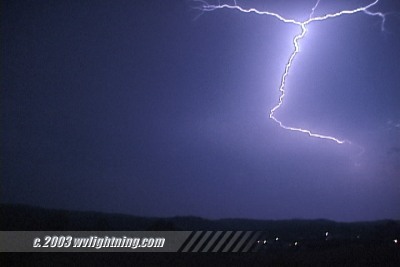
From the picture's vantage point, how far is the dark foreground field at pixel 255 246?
6.04m

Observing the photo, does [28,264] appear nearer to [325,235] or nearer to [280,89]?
[280,89]

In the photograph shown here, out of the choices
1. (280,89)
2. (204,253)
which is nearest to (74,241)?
(204,253)

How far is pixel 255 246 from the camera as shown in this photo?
718 cm

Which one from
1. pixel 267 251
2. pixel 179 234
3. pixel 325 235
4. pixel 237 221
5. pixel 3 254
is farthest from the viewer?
pixel 325 235

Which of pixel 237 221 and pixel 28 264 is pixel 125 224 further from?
pixel 28 264

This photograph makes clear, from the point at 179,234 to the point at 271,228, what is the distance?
2.92 meters

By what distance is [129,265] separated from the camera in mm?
5973

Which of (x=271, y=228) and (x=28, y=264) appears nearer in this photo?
(x=28, y=264)

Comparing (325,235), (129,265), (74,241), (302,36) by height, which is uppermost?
(302,36)

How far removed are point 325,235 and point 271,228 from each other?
4.38 ft

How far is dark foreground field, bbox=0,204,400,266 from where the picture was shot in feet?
19.8

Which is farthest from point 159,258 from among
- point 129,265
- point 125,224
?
point 125,224

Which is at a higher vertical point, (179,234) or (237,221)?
(237,221)

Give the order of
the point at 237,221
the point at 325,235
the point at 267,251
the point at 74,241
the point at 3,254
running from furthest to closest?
the point at 325,235, the point at 237,221, the point at 267,251, the point at 74,241, the point at 3,254
